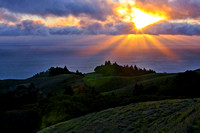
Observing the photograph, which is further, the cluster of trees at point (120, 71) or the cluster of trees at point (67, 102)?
the cluster of trees at point (120, 71)

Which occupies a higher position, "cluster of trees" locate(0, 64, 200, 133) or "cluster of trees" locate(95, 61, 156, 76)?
"cluster of trees" locate(95, 61, 156, 76)

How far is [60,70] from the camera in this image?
398ft

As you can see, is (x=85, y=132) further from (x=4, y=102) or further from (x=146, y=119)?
(x=4, y=102)

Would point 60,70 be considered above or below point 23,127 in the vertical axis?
above

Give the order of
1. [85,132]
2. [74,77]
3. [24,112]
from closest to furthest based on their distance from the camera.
Result: [85,132] → [24,112] → [74,77]

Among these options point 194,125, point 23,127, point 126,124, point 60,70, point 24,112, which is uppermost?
point 60,70

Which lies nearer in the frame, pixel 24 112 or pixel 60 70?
pixel 24 112

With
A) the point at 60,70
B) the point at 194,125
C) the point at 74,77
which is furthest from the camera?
the point at 60,70

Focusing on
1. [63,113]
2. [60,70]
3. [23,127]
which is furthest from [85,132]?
[60,70]

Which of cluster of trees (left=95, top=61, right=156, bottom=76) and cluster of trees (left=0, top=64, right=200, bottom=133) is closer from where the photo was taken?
cluster of trees (left=0, top=64, right=200, bottom=133)

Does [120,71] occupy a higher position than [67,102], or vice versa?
[120,71]

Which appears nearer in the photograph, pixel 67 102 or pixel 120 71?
pixel 67 102

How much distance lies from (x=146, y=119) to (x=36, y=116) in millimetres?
36293

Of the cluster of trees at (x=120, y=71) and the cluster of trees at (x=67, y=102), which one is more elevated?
the cluster of trees at (x=120, y=71)
